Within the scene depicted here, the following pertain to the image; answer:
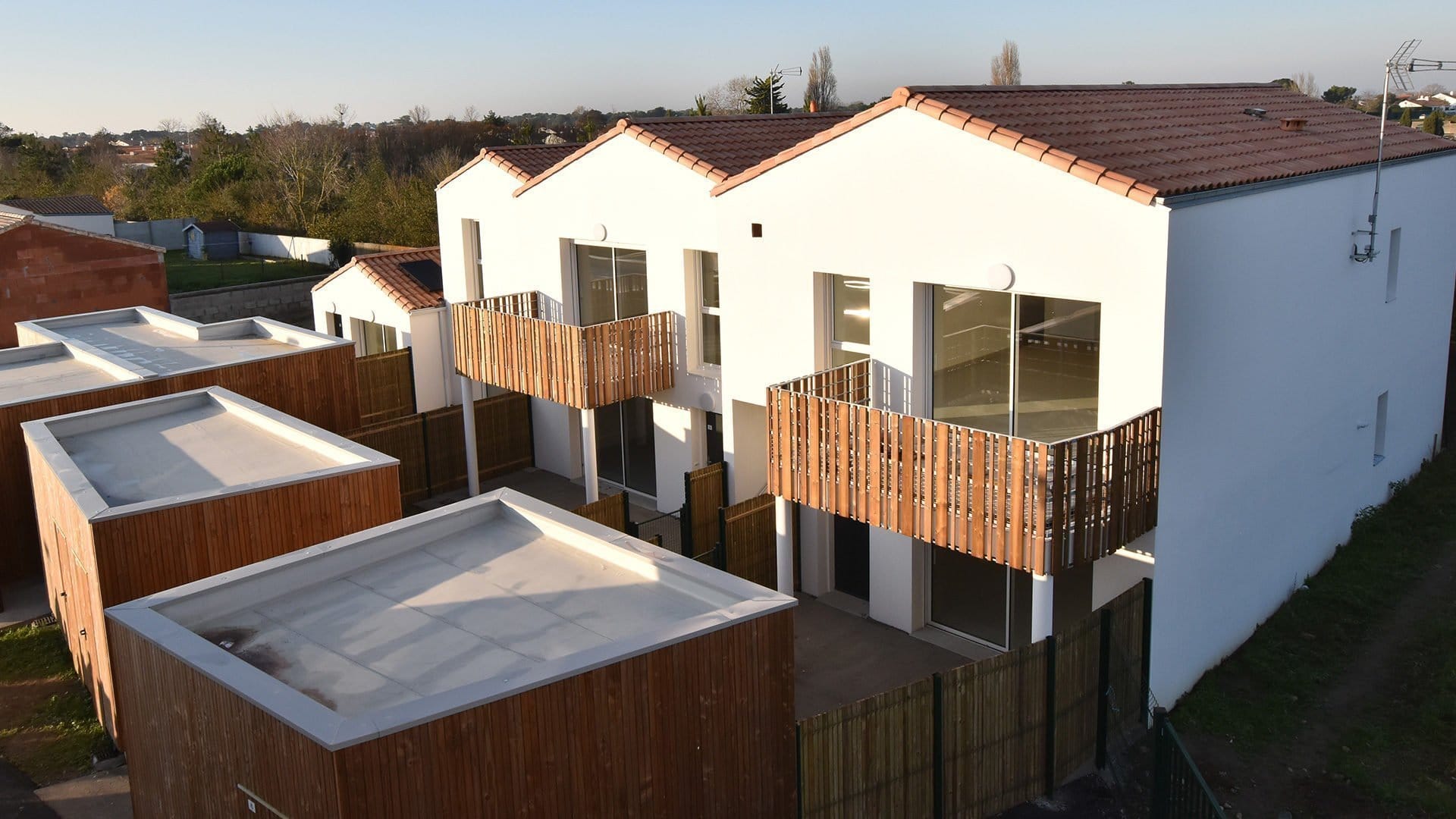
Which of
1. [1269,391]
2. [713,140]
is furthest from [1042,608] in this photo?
[713,140]

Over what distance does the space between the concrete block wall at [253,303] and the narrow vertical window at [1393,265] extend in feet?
100

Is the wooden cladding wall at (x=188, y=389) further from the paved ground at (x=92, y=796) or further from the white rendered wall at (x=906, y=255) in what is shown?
the white rendered wall at (x=906, y=255)

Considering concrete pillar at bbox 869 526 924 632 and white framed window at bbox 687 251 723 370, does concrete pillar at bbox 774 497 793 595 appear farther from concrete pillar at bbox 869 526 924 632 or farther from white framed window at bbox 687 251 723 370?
white framed window at bbox 687 251 723 370

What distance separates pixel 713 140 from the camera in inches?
693

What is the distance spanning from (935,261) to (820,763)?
5612 millimetres

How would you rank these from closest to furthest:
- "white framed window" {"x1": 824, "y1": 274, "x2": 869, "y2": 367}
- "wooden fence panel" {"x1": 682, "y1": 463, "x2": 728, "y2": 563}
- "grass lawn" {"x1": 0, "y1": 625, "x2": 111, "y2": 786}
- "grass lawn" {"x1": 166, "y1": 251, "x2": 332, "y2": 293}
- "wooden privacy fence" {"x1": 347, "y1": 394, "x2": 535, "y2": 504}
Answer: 1. "grass lawn" {"x1": 0, "y1": 625, "x2": 111, "y2": 786}
2. "white framed window" {"x1": 824, "y1": 274, "x2": 869, "y2": 367}
3. "wooden fence panel" {"x1": 682, "y1": 463, "x2": 728, "y2": 563}
4. "wooden privacy fence" {"x1": 347, "y1": 394, "x2": 535, "y2": 504}
5. "grass lawn" {"x1": 166, "y1": 251, "x2": 332, "y2": 293}

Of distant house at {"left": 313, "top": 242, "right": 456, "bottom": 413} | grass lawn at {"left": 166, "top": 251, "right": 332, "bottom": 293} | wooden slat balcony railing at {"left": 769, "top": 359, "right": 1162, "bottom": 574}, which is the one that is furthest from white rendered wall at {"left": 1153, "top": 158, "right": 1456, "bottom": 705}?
grass lawn at {"left": 166, "top": 251, "right": 332, "bottom": 293}

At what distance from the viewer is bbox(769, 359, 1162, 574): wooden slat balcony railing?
33.9ft

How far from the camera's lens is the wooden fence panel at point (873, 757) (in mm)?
8719

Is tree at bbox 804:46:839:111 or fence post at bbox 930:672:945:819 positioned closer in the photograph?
fence post at bbox 930:672:945:819

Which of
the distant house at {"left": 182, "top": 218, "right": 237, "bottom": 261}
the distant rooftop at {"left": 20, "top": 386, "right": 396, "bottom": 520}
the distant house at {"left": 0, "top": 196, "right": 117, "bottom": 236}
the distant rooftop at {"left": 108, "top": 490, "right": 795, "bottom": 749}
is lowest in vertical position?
the distant rooftop at {"left": 108, "top": 490, "right": 795, "bottom": 749}

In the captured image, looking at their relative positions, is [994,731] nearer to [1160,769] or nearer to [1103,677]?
[1160,769]

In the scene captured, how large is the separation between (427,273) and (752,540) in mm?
11797

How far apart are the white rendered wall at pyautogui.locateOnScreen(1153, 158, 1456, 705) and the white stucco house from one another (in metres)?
0.05
